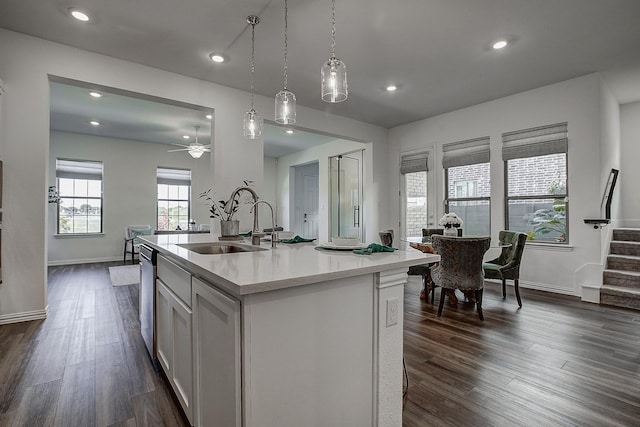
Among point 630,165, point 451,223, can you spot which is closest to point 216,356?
point 451,223

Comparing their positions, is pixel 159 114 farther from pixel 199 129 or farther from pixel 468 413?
pixel 468 413

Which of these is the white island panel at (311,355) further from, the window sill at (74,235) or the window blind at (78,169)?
the window blind at (78,169)

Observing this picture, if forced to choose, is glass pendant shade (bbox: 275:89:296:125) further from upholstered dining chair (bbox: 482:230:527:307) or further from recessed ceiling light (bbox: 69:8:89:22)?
upholstered dining chair (bbox: 482:230:527:307)

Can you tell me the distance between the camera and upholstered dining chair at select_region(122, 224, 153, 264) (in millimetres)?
6901

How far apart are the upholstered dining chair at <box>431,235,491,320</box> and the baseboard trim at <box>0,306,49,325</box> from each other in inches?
161

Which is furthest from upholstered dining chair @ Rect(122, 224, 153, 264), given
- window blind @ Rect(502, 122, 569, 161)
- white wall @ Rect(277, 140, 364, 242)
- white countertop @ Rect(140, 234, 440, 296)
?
window blind @ Rect(502, 122, 569, 161)

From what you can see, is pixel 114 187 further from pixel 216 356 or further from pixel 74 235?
pixel 216 356

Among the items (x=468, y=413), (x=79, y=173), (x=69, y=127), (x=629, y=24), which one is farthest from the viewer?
(x=79, y=173)

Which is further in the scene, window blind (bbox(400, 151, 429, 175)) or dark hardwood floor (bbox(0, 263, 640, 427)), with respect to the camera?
window blind (bbox(400, 151, 429, 175))

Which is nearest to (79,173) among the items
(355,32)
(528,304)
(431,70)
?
(355,32)

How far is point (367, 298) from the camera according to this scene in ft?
4.41

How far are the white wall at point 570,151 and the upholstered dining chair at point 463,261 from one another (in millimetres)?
1995

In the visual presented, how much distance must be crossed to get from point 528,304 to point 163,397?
385 centimetres

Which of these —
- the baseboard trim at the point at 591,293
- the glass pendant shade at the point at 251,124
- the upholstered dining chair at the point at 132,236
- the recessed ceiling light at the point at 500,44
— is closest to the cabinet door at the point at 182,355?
the glass pendant shade at the point at 251,124
